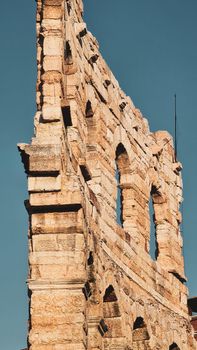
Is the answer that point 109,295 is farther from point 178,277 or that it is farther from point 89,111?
point 178,277

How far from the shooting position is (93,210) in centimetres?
1542

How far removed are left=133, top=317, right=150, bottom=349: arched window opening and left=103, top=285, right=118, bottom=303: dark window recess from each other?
5.15ft

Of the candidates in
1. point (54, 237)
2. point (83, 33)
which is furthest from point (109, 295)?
point (83, 33)

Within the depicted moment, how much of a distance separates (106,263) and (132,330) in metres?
1.75

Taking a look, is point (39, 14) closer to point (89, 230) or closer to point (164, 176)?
point (89, 230)

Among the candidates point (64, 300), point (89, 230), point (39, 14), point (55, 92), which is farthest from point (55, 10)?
point (64, 300)

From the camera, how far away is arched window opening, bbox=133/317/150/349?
1761 centimetres

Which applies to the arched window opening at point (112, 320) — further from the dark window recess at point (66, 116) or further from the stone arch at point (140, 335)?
the dark window recess at point (66, 116)

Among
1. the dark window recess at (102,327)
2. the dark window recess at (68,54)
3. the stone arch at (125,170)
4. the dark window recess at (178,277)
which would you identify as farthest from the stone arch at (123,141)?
the dark window recess at (102,327)

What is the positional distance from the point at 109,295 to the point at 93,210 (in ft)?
5.64

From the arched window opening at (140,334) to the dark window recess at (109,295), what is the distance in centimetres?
157

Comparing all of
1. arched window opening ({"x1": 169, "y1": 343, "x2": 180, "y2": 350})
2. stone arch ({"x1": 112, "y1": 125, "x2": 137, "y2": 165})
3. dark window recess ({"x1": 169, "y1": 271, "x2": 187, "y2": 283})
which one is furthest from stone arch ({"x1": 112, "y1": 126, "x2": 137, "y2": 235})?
arched window opening ({"x1": 169, "y1": 343, "x2": 180, "y2": 350})

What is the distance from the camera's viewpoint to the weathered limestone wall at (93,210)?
13.1 m

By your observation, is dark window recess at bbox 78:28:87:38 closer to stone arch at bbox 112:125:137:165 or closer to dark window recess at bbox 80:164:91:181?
stone arch at bbox 112:125:137:165
